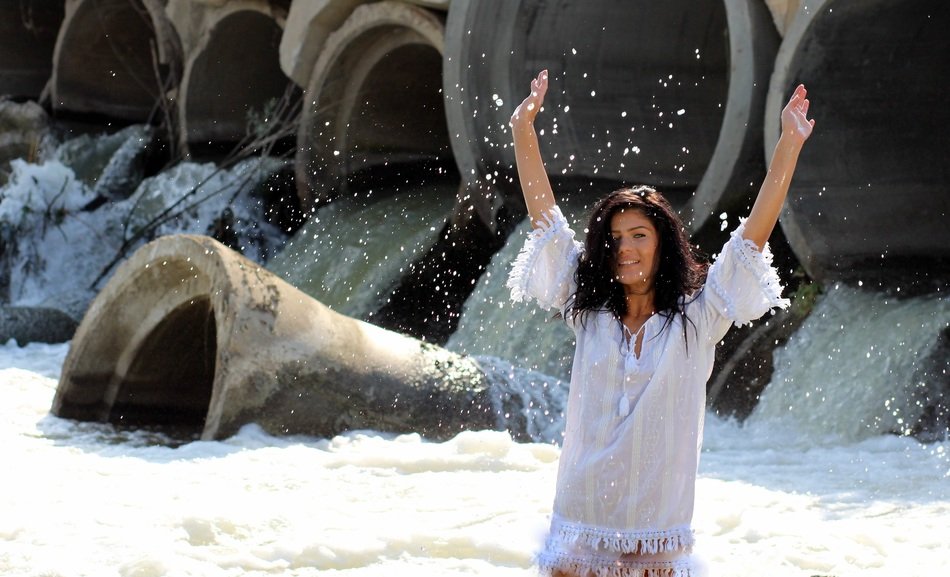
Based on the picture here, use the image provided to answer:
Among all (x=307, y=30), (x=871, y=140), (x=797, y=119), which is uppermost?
(x=307, y=30)

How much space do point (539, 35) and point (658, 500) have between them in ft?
21.9

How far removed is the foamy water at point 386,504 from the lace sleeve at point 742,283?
80 centimetres

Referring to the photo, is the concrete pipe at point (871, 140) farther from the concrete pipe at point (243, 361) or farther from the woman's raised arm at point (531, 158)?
the woman's raised arm at point (531, 158)

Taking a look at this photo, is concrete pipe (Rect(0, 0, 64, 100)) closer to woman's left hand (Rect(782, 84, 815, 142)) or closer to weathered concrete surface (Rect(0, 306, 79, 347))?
weathered concrete surface (Rect(0, 306, 79, 347))

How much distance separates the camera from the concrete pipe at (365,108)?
10336 millimetres

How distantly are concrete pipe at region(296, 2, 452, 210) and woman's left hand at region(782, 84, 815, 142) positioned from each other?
7507mm

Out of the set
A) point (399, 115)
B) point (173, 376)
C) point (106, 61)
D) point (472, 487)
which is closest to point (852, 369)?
point (472, 487)

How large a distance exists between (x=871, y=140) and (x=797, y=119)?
4962 mm

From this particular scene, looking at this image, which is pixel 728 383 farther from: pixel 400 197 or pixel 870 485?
pixel 400 197

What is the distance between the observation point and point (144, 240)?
1097 cm

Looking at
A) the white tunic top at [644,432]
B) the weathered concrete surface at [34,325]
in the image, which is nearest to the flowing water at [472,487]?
the white tunic top at [644,432]

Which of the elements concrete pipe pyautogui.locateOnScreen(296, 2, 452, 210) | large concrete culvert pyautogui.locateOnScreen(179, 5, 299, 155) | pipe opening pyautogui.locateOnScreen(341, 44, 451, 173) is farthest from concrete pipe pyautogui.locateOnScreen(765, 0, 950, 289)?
large concrete culvert pyautogui.locateOnScreen(179, 5, 299, 155)

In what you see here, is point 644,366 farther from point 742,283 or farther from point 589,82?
point 589,82

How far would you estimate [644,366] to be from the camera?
2.59 m
